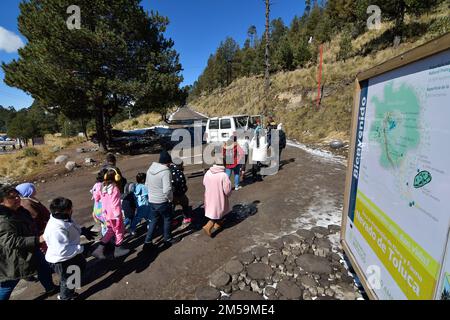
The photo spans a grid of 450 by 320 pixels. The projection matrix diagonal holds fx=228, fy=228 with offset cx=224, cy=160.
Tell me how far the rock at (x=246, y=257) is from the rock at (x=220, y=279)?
40cm

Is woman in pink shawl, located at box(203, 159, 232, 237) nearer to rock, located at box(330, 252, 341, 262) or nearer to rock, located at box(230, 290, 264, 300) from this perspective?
rock, located at box(230, 290, 264, 300)

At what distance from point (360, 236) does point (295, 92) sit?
2016 centimetres

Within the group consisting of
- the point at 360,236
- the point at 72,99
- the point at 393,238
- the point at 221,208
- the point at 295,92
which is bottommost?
the point at 221,208

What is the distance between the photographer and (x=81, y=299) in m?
3.12

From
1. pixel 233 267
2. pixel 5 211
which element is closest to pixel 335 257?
pixel 233 267

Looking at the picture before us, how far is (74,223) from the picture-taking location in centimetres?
304

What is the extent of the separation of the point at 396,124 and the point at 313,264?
7.86ft

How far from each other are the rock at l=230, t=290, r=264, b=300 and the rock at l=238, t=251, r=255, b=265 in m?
0.58

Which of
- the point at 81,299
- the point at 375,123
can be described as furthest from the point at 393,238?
the point at 81,299

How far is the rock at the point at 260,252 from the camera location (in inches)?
146

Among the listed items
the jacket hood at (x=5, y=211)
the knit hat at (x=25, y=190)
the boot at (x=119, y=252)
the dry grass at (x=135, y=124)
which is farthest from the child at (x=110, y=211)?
the dry grass at (x=135, y=124)

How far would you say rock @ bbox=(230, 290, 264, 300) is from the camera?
2896mm

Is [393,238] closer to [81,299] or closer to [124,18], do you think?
[81,299]

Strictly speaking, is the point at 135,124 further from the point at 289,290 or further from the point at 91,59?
the point at 289,290
